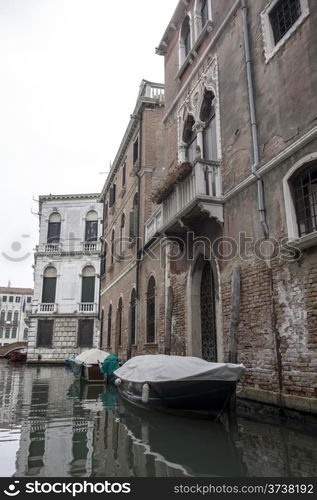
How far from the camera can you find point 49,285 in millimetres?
27359

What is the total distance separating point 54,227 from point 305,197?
25239 millimetres

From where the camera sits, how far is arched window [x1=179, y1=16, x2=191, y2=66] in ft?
34.6

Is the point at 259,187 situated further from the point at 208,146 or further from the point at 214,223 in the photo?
the point at 208,146

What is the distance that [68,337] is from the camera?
84.4 feet

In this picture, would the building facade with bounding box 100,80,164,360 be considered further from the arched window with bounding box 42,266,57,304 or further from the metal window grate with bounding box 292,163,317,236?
the arched window with bounding box 42,266,57,304

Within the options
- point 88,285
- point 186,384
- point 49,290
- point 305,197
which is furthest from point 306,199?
point 49,290

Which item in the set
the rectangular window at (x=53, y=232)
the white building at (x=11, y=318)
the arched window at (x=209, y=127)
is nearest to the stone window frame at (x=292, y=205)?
the arched window at (x=209, y=127)

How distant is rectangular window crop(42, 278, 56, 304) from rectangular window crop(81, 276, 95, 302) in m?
1.98

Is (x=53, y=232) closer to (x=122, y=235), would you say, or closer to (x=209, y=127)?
(x=122, y=235)

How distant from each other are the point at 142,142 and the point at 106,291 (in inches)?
298

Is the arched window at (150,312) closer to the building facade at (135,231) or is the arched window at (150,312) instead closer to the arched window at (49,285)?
the building facade at (135,231)

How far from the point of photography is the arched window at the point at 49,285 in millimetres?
26989
